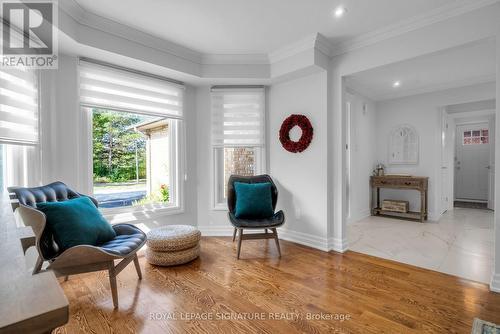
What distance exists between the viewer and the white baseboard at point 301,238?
321cm

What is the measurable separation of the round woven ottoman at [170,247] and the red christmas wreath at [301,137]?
170cm

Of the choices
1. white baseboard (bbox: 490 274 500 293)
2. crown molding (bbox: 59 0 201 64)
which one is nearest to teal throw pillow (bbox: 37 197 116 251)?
crown molding (bbox: 59 0 201 64)

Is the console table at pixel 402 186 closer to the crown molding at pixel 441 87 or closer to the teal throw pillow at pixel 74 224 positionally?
the crown molding at pixel 441 87

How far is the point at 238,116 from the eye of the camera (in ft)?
12.4

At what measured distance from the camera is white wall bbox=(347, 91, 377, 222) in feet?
14.9

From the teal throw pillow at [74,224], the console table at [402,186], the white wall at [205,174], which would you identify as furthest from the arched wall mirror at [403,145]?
the teal throw pillow at [74,224]

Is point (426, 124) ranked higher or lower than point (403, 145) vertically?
higher

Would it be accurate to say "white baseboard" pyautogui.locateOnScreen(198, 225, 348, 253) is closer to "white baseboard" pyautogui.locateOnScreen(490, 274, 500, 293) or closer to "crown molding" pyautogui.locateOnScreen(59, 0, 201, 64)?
"white baseboard" pyautogui.locateOnScreen(490, 274, 500, 293)

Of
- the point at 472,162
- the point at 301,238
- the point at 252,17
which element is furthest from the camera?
the point at 472,162

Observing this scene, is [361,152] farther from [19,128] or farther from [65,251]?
[19,128]

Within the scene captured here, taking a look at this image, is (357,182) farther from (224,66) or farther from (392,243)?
(224,66)

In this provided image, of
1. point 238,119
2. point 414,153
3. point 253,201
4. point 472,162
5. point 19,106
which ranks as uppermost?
point 238,119

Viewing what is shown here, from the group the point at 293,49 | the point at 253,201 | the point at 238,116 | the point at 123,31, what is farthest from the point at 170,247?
the point at 293,49

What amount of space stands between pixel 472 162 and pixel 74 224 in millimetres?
8347
